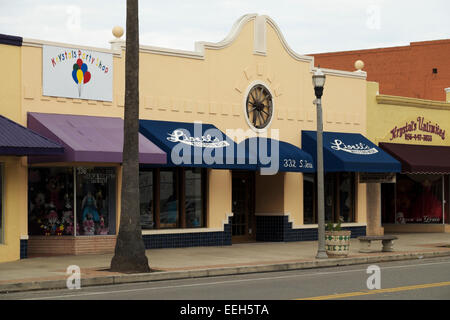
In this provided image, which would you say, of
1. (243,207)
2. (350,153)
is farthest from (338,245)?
(350,153)

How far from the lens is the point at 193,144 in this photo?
2364 centimetres

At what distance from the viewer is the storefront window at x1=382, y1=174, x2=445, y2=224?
34.0 metres

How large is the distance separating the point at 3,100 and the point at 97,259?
4465 mm

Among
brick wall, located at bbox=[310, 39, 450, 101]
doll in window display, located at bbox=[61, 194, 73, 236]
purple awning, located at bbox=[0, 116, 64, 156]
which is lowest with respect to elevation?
doll in window display, located at bbox=[61, 194, 73, 236]

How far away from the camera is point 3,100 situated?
818 inches

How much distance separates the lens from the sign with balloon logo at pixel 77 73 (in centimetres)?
2167

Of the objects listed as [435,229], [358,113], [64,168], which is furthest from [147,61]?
[435,229]

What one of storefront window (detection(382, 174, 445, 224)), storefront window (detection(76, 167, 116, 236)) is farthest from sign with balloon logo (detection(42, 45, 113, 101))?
storefront window (detection(382, 174, 445, 224))

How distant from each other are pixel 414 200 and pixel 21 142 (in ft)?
64.0

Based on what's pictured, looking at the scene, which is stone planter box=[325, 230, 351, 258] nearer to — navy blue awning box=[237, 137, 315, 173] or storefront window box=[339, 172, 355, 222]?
navy blue awning box=[237, 137, 315, 173]

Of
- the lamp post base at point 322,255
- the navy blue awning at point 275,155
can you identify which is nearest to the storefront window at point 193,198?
the navy blue awning at point 275,155

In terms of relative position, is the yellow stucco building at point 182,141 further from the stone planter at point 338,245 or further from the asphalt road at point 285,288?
the asphalt road at point 285,288

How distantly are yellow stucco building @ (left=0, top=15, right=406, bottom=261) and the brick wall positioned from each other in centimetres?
1272
